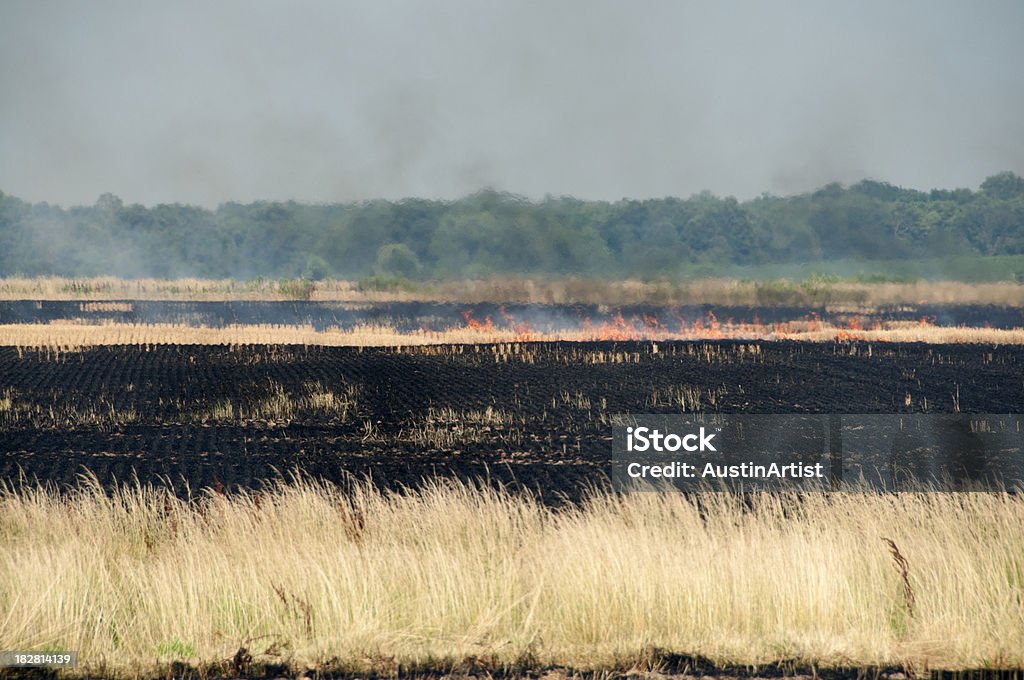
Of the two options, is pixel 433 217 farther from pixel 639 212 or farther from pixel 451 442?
pixel 451 442

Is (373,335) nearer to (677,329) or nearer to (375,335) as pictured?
(375,335)

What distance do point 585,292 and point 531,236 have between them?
347 centimetres

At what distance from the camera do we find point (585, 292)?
50344 millimetres

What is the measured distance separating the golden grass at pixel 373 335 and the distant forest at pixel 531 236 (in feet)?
26.1

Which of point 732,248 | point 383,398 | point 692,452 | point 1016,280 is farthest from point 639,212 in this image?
point 692,452

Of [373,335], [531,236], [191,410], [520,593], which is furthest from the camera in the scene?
[531,236]

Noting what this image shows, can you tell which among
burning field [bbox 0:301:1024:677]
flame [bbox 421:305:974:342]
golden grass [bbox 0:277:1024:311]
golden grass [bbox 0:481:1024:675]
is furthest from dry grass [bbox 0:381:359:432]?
golden grass [bbox 0:277:1024:311]

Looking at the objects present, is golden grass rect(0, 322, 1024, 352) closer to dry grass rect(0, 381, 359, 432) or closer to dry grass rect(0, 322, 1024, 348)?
dry grass rect(0, 322, 1024, 348)

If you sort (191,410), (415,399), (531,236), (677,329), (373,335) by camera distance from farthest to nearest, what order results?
(531,236) → (677,329) → (373,335) → (415,399) → (191,410)

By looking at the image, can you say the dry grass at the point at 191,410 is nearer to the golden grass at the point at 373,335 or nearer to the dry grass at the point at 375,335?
the dry grass at the point at 375,335

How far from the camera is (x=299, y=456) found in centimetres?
1636

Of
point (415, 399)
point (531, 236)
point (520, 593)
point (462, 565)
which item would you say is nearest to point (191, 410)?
point (415, 399)

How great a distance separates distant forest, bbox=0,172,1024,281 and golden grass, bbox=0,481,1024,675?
132 feet

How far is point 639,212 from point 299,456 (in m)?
48.6
